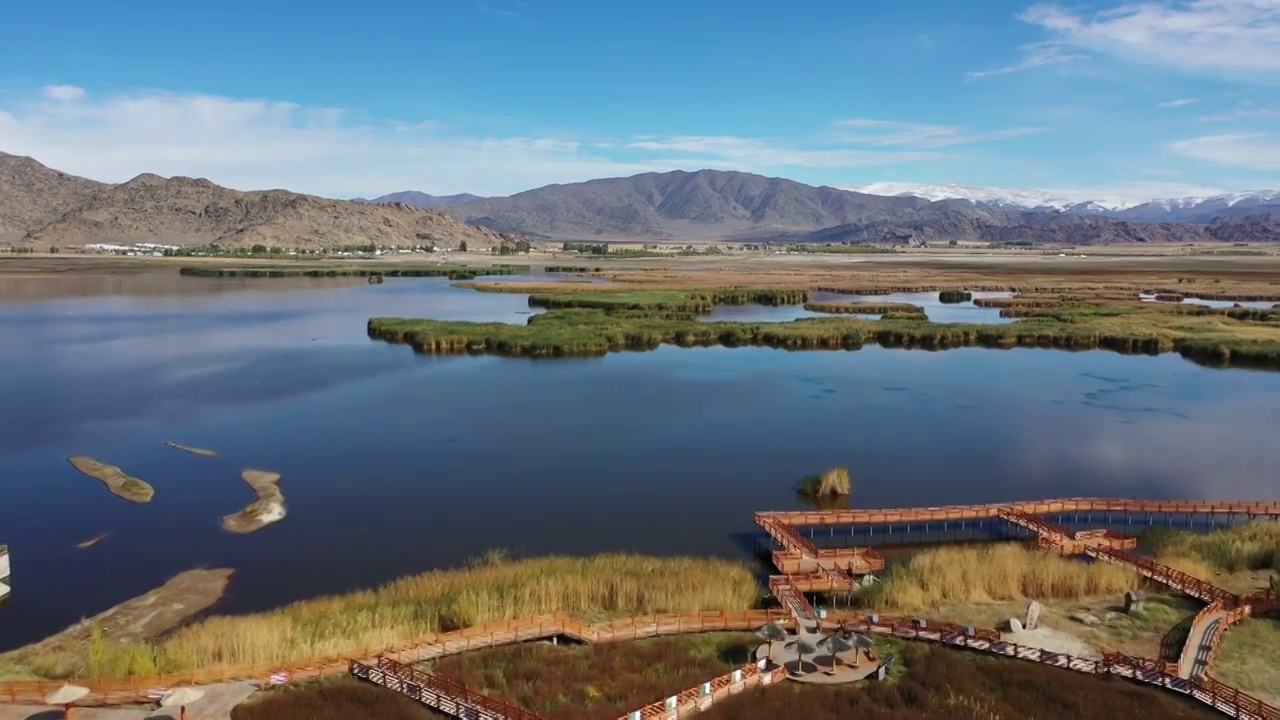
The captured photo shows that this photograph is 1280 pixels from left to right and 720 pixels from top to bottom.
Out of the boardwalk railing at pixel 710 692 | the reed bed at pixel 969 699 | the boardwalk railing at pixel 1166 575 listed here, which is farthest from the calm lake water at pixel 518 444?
the reed bed at pixel 969 699

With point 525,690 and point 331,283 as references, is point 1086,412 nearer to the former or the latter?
point 525,690

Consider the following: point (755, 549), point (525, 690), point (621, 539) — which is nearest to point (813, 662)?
point (525, 690)

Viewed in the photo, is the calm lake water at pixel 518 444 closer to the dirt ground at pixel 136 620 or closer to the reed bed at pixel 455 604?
the dirt ground at pixel 136 620

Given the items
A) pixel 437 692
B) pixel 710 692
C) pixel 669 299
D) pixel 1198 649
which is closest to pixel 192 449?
pixel 437 692

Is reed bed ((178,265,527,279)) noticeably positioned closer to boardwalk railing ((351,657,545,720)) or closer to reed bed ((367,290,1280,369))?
reed bed ((367,290,1280,369))

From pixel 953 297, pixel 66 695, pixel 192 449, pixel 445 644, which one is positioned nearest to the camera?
pixel 66 695

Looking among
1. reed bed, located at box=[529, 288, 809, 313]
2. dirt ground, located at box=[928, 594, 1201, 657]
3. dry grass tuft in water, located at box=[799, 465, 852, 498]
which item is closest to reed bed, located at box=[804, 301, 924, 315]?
reed bed, located at box=[529, 288, 809, 313]

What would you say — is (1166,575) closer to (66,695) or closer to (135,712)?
(135,712)
